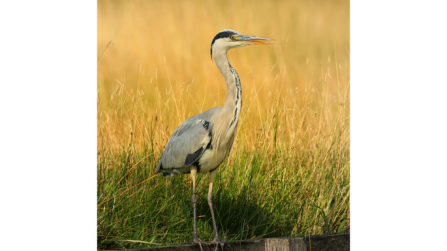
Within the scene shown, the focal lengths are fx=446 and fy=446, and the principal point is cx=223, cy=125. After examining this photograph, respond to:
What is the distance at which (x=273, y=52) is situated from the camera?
324cm

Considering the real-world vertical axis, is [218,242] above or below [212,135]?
below

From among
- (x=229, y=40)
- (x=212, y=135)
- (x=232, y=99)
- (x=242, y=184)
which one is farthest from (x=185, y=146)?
(x=229, y=40)

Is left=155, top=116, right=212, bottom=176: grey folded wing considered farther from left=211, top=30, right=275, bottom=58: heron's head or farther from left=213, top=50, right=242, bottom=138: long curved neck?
left=211, top=30, right=275, bottom=58: heron's head

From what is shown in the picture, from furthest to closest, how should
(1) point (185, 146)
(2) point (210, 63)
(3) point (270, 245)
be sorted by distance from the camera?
(2) point (210, 63) → (1) point (185, 146) → (3) point (270, 245)

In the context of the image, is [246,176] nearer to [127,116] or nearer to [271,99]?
[271,99]

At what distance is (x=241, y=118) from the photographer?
3105mm

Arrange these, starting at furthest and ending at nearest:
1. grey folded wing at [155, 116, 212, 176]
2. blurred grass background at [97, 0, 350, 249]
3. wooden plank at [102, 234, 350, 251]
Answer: blurred grass background at [97, 0, 350, 249]
grey folded wing at [155, 116, 212, 176]
wooden plank at [102, 234, 350, 251]

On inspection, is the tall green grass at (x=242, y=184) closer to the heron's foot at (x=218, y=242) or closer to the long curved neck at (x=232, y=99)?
the heron's foot at (x=218, y=242)

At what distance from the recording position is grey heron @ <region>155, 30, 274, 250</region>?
2596 mm

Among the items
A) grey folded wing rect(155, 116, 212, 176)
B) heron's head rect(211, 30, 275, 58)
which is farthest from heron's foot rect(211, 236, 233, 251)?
heron's head rect(211, 30, 275, 58)

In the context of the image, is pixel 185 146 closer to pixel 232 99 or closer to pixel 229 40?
pixel 232 99

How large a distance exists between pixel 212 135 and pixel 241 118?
537 mm

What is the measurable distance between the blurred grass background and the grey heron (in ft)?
0.63

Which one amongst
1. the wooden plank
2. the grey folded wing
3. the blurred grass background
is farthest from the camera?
the blurred grass background
